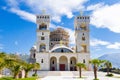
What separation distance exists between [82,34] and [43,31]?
12.6m

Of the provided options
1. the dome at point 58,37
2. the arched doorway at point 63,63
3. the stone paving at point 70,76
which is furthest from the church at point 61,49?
the stone paving at point 70,76

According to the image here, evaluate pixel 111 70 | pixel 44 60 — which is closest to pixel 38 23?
pixel 44 60

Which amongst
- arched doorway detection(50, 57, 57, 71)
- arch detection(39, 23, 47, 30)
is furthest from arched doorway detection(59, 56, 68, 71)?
arch detection(39, 23, 47, 30)

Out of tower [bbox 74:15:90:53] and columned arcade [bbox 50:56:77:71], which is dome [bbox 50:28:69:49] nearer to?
columned arcade [bbox 50:56:77:71]

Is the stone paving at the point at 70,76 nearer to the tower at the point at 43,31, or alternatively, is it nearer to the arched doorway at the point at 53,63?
the arched doorway at the point at 53,63

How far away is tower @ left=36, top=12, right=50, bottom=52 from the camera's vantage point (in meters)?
72.0

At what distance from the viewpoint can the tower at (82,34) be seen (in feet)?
238

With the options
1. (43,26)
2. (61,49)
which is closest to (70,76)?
(61,49)

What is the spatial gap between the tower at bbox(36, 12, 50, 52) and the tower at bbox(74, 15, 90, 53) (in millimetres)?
9444

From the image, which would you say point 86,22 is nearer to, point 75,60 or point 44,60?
point 75,60

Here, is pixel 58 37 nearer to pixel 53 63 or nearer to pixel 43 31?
pixel 43 31

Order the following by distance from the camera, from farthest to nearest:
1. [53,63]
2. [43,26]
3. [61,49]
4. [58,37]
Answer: [58,37] → [43,26] → [53,63] → [61,49]

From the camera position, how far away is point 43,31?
2862 inches

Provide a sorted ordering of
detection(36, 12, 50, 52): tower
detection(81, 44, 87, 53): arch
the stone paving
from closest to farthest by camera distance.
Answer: the stone paving, detection(36, 12, 50, 52): tower, detection(81, 44, 87, 53): arch
